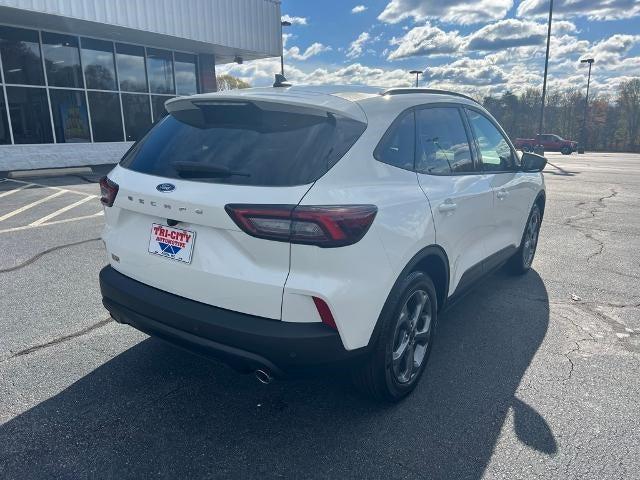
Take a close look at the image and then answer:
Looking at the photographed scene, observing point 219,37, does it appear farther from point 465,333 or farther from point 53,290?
point 465,333

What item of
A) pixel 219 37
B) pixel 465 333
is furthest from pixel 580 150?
pixel 465 333

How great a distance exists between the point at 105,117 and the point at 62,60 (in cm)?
228

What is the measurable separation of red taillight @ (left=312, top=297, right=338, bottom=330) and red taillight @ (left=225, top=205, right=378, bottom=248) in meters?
0.26

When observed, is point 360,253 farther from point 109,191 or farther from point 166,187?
point 109,191

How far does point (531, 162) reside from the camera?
4.52 m

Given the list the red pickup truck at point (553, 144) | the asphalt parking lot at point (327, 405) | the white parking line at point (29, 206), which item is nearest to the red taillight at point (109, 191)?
the asphalt parking lot at point (327, 405)

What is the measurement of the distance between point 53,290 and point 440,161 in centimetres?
372

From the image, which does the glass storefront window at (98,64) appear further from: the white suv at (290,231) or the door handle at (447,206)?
the door handle at (447,206)

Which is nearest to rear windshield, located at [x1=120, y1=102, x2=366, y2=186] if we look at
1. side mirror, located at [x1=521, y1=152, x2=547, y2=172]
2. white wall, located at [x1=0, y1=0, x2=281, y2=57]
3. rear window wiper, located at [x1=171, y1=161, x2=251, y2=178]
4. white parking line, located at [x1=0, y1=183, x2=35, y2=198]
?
rear window wiper, located at [x1=171, y1=161, x2=251, y2=178]

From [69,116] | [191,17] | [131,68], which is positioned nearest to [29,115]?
[69,116]

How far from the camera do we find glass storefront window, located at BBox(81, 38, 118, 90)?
1641cm

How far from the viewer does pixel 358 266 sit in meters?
2.27

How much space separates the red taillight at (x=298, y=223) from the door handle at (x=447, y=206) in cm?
94

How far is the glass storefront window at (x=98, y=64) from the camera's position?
16406 millimetres
